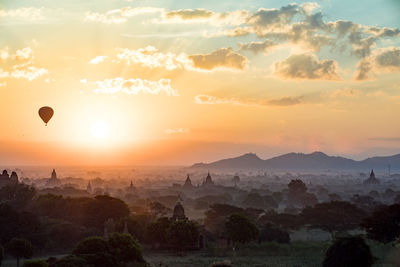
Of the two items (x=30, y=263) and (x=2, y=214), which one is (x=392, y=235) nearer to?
(x=30, y=263)

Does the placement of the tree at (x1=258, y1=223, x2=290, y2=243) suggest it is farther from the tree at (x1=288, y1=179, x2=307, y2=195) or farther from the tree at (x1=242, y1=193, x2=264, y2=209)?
the tree at (x1=288, y1=179, x2=307, y2=195)

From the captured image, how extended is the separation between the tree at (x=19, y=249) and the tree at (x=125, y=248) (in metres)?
8.63

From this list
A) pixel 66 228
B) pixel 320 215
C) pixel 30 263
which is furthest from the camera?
pixel 320 215

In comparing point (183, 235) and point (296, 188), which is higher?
point (296, 188)

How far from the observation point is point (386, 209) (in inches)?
1793

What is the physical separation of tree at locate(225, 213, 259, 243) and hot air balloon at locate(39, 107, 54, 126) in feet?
94.7

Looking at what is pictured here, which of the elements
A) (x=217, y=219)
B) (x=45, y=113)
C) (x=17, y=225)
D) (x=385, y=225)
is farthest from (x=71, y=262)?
(x=45, y=113)

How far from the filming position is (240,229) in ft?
170

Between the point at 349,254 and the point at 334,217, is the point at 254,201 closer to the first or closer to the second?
→ the point at 334,217

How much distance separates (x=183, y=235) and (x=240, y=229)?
674 cm

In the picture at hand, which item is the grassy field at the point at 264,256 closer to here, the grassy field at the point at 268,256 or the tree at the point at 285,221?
the grassy field at the point at 268,256

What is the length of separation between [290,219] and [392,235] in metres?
21.6

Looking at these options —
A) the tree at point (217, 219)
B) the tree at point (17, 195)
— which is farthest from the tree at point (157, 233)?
the tree at point (17, 195)

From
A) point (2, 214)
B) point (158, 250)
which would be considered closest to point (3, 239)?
point (2, 214)
